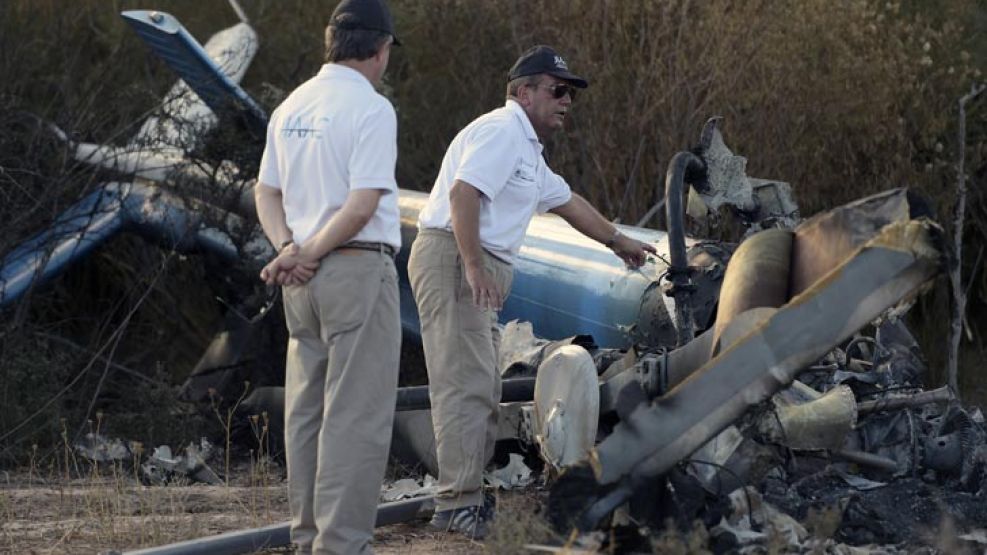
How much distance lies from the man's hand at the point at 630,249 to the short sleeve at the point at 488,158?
89 cm

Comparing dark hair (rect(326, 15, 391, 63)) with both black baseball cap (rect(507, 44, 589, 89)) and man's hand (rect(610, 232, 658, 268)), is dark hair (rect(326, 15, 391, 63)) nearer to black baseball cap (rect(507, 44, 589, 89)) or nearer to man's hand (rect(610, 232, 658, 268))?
black baseball cap (rect(507, 44, 589, 89))

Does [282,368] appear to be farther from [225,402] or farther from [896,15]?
[896,15]

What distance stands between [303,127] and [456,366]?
4.76ft

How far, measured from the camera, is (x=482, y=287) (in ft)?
20.0

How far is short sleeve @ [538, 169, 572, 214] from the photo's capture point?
6.71m

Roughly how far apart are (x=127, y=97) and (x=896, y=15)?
6264mm

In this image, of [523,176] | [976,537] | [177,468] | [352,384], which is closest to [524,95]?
[523,176]

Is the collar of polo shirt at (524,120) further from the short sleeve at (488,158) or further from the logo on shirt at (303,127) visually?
the logo on shirt at (303,127)

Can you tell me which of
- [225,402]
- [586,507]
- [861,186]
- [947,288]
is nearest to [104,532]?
[586,507]

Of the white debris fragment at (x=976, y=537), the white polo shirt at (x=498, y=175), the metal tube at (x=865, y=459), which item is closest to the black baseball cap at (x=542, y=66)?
the white polo shirt at (x=498, y=175)

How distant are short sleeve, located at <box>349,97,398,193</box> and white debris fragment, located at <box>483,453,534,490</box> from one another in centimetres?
234

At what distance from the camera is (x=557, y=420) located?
20.2 feet

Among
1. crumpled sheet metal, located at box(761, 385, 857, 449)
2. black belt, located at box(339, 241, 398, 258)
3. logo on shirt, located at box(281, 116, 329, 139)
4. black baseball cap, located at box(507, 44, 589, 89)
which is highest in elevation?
black baseball cap, located at box(507, 44, 589, 89)

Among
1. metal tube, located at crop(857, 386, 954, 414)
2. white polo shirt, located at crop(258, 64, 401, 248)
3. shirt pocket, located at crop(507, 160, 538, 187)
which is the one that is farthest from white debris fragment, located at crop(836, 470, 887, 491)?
white polo shirt, located at crop(258, 64, 401, 248)
